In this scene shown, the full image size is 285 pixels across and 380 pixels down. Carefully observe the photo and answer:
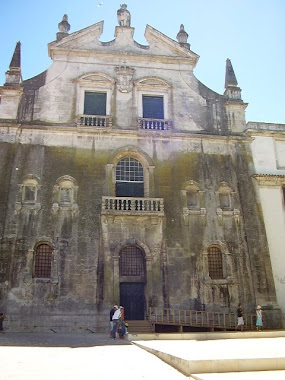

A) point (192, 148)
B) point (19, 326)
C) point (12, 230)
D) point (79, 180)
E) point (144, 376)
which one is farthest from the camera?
point (192, 148)

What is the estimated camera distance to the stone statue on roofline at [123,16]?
25.0 metres

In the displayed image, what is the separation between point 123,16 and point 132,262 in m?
16.3

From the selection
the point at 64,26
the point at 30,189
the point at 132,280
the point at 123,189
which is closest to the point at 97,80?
the point at 64,26

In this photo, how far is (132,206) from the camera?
→ 19.7 metres

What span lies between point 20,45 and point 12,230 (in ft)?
38.6

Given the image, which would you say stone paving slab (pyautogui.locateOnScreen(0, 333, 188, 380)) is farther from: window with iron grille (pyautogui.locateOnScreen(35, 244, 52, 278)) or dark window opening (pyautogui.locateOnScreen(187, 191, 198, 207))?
dark window opening (pyautogui.locateOnScreen(187, 191, 198, 207))

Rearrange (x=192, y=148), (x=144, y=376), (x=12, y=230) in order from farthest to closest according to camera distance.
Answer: (x=192, y=148) < (x=12, y=230) < (x=144, y=376)

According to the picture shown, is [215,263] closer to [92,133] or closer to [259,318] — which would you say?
[259,318]

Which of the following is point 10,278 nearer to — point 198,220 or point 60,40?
point 198,220

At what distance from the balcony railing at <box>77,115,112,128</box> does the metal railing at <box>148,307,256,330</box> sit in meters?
10.4

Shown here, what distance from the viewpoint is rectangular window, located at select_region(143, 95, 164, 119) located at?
22.9 m

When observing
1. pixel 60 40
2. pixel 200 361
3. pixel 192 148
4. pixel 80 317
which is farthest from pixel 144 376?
pixel 60 40

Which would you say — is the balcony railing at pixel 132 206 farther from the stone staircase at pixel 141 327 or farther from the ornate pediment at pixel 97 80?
the ornate pediment at pixel 97 80

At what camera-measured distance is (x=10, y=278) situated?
1795 centimetres
